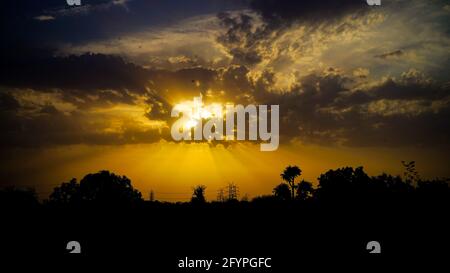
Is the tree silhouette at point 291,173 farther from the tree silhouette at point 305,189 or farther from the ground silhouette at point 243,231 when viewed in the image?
the ground silhouette at point 243,231

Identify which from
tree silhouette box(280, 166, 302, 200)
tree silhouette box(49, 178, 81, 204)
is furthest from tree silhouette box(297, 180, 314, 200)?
tree silhouette box(49, 178, 81, 204)

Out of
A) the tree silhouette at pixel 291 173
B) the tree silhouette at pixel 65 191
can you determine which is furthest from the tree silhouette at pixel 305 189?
the tree silhouette at pixel 65 191

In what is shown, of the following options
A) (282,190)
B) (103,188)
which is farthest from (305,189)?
(103,188)

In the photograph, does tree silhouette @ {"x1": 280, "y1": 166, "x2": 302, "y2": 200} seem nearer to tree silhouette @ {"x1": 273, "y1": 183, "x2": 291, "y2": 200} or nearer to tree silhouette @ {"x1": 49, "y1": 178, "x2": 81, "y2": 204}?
tree silhouette @ {"x1": 273, "y1": 183, "x2": 291, "y2": 200}

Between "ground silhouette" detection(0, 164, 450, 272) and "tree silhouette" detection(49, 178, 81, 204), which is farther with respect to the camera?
"tree silhouette" detection(49, 178, 81, 204)

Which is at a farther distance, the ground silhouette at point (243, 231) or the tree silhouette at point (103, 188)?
the tree silhouette at point (103, 188)

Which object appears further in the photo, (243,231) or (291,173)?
(291,173)

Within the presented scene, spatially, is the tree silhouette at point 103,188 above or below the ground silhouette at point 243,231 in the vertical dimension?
above

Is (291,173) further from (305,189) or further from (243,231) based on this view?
(243,231)

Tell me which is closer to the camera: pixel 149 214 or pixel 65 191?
pixel 149 214
